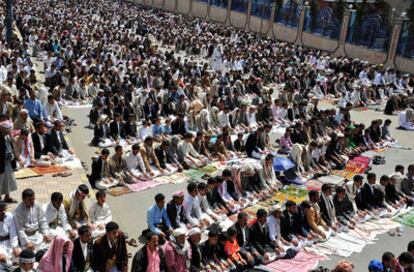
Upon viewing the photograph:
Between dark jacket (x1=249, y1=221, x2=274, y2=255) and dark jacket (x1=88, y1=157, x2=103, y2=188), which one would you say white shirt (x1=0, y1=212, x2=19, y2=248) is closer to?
dark jacket (x1=88, y1=157, x2=103, y2=188)

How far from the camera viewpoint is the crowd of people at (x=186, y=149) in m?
6.01

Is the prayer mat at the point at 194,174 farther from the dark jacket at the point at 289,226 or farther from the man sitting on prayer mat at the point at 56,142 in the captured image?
the dark jacket at the point at 289,226

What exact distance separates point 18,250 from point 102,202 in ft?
4.49

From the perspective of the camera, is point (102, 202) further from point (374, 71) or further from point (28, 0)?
point (28, 0)

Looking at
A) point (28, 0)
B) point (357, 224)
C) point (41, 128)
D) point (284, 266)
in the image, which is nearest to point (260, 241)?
point (284, 266)

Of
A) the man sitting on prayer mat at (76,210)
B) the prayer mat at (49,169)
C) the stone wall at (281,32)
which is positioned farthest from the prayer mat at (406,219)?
the stone wall at (281,32)

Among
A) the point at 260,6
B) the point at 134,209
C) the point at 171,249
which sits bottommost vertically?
the point at 134,209

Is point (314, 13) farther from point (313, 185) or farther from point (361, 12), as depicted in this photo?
point (313, 185)

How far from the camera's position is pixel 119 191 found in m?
8.68

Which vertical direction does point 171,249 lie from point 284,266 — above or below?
above

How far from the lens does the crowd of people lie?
6008 mm

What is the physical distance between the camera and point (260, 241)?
684cm

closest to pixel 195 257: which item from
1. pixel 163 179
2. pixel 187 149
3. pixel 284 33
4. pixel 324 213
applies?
pixel 324 213

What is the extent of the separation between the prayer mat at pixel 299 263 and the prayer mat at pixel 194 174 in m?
3.17
